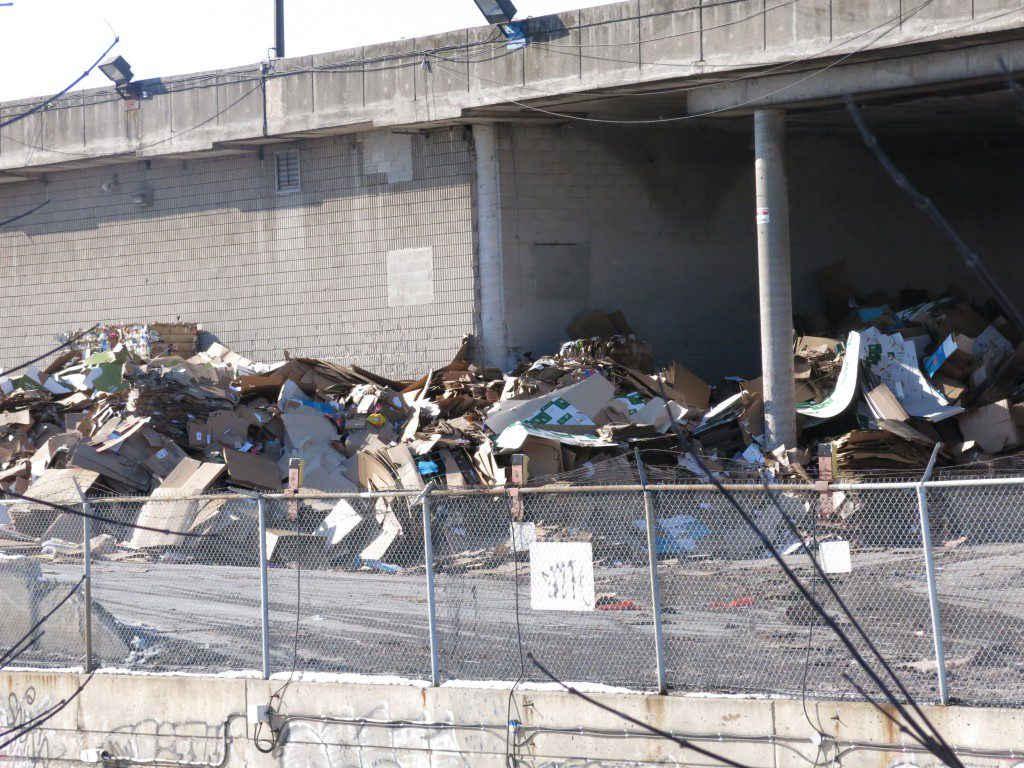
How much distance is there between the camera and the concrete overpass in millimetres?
16516

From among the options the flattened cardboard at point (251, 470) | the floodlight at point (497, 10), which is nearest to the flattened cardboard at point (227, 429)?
the flattened cardboard at point (251, 470)

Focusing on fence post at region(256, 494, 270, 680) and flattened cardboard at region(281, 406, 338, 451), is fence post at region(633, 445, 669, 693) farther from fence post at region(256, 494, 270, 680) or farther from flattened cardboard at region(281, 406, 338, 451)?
flattened cardboard at region(281, 406, 338, 451)

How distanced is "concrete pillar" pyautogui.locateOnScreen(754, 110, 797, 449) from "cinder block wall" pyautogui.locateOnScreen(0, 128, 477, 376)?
4.92 metres

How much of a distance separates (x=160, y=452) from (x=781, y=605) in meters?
10.2

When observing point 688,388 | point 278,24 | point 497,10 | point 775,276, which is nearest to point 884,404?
point 775,276

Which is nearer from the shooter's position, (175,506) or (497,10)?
(175,506)

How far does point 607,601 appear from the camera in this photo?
8.66m

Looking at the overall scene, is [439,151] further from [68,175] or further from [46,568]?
[46,568]

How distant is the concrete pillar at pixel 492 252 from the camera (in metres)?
18.7

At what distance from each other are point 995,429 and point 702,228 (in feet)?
22.2

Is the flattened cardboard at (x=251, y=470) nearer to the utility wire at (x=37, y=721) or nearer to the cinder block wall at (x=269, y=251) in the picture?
the cinder block wall at (x=269, y=251)

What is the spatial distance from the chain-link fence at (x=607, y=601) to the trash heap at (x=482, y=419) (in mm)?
2130

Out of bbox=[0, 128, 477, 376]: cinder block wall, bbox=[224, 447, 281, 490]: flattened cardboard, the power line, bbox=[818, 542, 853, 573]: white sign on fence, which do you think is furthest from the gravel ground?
bbox=[0, 128, 477, 376]: cinder block wall

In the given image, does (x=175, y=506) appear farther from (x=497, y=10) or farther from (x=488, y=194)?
(x=497, y=10)
